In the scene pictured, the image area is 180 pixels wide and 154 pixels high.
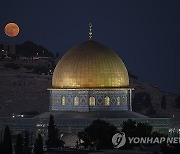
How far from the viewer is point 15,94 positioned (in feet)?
427

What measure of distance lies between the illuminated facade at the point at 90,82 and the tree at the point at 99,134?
21.8 feet

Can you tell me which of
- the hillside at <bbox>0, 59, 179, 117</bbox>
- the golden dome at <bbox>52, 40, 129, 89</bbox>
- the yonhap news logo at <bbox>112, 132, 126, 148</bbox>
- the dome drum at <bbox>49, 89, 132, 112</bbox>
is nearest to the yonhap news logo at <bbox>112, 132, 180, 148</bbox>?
the yonhap news logo at <bbox>112, 132, 126, 148</bbox>

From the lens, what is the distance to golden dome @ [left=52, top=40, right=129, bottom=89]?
9044 cm

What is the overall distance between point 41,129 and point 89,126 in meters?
6.17

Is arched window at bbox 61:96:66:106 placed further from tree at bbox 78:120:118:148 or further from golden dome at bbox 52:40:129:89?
tree at bbox 78:120:118:148

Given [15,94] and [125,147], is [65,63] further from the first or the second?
[15,94]

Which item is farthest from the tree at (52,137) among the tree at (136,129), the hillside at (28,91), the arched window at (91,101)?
the hillside at (28,91)

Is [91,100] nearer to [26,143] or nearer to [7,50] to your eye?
[26,143]

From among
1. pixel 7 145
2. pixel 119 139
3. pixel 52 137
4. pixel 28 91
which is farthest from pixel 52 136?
pixel 28 91

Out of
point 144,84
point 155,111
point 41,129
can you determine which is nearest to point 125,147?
point 41,129

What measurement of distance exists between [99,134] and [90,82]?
1045 cm

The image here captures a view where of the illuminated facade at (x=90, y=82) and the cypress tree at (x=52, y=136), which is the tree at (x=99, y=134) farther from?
the illuminated facade at (x=90, y=82)

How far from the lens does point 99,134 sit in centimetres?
8038

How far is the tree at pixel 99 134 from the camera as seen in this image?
3125 inches
